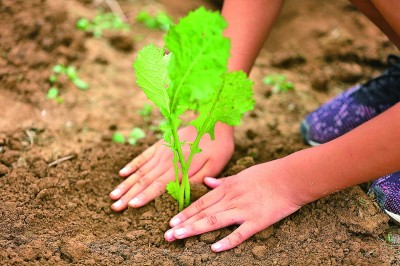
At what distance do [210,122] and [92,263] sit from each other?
0.59 metres

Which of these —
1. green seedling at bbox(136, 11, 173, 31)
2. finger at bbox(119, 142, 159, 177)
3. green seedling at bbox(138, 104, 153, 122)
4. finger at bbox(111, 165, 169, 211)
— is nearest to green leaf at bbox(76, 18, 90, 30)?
green seedling at bbox(136, 11, 173, 31)

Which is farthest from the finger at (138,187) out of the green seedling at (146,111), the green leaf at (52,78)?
the green leaf at (52,78)

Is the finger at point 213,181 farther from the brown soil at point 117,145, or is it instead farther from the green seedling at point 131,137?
the green seedling at point 131,137

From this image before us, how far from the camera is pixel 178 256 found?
1781 millimetres

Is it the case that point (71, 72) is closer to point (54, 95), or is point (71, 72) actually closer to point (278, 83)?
point (54, 95)

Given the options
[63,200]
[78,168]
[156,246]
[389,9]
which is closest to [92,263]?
[156,246]

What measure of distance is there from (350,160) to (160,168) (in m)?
A: 0.74

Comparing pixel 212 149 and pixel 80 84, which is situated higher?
pixel 212 149

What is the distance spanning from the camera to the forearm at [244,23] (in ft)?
7.15

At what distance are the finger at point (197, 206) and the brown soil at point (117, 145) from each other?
55 mm

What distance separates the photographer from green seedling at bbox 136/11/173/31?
3137mm

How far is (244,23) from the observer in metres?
2.18

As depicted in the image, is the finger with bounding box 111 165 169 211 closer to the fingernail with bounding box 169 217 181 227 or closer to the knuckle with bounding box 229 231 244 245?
the fingernail with bounding box 169 217 181 227

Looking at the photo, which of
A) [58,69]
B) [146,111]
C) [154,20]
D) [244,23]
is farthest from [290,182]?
[154,20]
